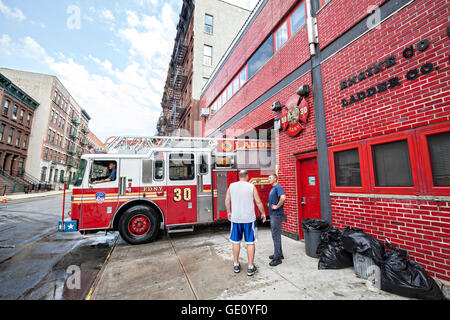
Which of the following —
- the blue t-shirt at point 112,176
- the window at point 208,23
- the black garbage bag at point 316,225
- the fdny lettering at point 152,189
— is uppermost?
the window at point 208,23

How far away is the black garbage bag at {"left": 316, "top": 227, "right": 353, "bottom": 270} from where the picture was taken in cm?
384

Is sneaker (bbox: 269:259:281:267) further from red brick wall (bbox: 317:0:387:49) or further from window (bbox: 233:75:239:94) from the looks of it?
window (bbox: 233:75:239:94)

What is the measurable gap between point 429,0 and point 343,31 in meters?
1.60

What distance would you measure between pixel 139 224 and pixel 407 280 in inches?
236

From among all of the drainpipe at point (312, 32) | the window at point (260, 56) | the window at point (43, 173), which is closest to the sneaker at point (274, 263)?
the drainpipe at point (312, 32)

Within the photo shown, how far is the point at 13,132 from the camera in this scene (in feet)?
86.0

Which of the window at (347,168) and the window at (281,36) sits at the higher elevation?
the window at (281,36)

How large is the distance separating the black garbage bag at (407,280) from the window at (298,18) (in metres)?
6.58

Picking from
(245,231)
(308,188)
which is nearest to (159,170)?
(245,231)

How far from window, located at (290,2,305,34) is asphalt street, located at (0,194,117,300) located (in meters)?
8.50

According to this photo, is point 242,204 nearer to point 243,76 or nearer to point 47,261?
point 47,261

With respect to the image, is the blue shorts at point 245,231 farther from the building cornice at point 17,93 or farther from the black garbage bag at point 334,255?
the building cornice at point 17,93

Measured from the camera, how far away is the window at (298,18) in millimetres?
6334
